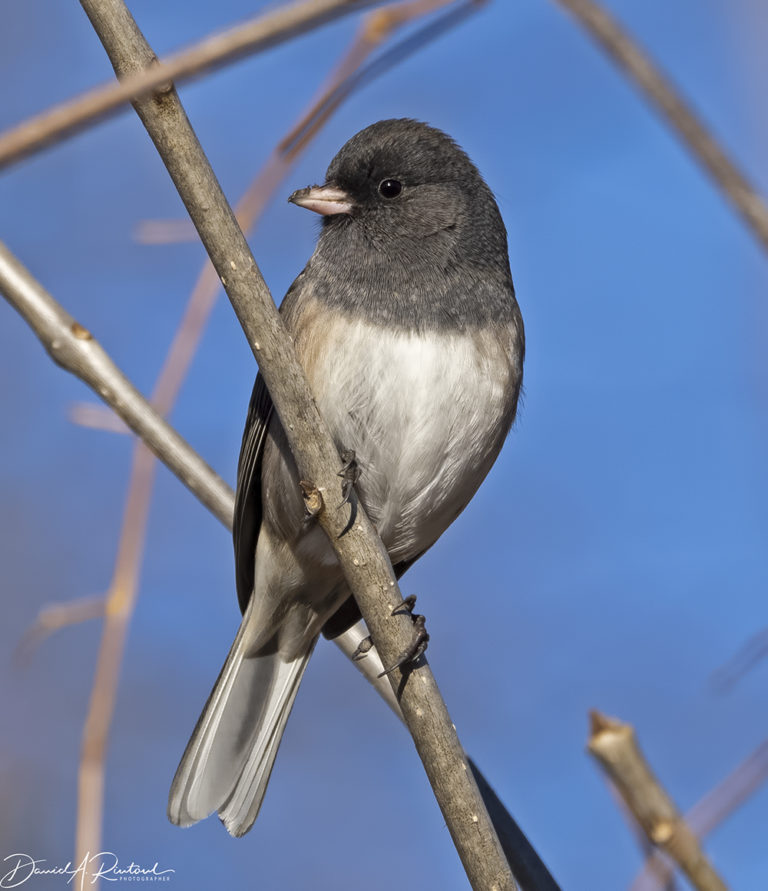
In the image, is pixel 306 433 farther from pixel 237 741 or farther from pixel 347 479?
pixel 237 741

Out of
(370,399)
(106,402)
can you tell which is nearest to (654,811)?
(106,402)

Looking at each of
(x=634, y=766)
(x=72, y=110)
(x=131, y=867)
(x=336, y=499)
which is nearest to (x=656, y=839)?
(x=634, y=766)

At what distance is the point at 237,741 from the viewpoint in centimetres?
214

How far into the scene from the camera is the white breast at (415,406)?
6.31ft

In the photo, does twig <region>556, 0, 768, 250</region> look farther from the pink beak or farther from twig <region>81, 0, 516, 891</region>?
the pink beak

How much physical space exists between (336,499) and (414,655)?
23 cm

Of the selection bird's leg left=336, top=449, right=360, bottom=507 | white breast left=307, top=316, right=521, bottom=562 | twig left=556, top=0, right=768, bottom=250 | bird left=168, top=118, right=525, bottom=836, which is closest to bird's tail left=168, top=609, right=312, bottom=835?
bird left=168, top=118, right=525, bottom=836

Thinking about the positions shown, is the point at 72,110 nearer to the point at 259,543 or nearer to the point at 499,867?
the point at 499,867

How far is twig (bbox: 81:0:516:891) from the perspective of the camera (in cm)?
105

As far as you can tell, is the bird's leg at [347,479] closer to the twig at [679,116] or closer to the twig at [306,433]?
the twig at [306,433]

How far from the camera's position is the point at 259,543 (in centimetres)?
223

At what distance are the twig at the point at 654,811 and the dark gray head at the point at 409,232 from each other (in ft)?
5.07

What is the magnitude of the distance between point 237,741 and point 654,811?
1796 mm

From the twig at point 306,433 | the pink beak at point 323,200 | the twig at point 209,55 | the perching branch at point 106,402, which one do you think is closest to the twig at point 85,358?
the perching branch at point 106,402
